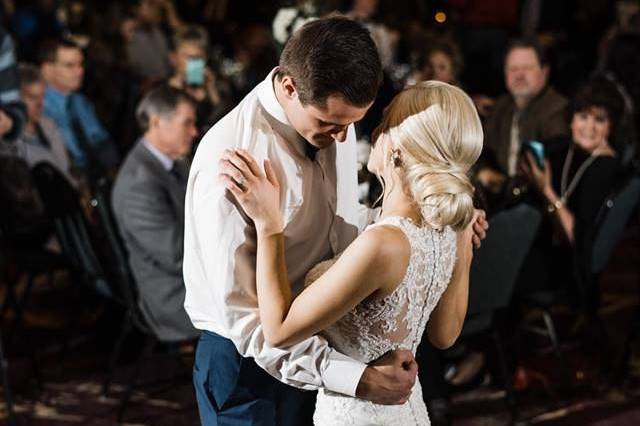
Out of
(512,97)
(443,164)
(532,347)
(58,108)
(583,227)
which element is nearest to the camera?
(443,164)

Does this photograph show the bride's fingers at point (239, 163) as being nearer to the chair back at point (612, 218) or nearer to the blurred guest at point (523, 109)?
the chair back at point (612, 218)

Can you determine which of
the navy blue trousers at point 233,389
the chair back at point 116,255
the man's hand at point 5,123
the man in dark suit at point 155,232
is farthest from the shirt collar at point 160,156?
the navy blue trousers at point 233,389

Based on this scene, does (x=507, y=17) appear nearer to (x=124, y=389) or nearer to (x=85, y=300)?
(x=85, y=300)

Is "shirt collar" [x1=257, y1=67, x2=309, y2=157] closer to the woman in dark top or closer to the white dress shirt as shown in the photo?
the white dress shirt

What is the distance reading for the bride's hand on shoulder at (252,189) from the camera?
1919mm

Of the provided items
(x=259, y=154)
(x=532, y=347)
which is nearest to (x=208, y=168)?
(x=259, y=154)

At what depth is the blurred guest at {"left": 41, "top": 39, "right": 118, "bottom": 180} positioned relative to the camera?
5.74 meters

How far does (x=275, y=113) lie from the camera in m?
2.06

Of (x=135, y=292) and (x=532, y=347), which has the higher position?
(x=135, y=292)

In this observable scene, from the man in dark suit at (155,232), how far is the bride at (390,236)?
5.99 ft

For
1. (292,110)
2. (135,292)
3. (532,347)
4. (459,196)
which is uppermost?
(292,110)

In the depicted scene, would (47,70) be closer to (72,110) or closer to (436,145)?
(72,110)

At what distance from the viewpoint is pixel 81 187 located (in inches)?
204

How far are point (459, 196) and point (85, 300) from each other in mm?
3721
